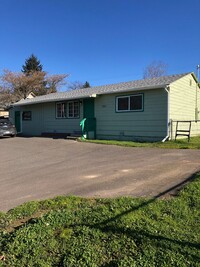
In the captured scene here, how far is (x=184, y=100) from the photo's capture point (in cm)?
1581

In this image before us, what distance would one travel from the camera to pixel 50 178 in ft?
22.1

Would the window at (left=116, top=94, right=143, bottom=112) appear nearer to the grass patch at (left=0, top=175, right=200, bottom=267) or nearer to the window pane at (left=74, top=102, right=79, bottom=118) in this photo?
the window pane at (left=74, top=102, right=79, bottom=118)

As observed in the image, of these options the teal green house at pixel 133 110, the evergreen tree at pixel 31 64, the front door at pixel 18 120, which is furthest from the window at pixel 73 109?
the evergreen tree at pixel 31 64

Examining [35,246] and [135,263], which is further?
[35,246]

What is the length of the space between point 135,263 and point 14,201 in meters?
2.84

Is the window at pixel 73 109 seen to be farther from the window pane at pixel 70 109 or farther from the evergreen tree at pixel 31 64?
the evergreen tree at pixel 31 64

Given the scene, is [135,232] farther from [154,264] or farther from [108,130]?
[108,130]

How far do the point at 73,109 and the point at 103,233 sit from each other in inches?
629

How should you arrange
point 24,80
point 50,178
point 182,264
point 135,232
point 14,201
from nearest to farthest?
point 182,264 < point 135,232 < point 14,201 < point 50,178 < point 24,80

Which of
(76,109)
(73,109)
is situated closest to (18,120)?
(73,109)

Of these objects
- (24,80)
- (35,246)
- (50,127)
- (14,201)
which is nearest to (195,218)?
(35,246)

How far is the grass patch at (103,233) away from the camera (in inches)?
120

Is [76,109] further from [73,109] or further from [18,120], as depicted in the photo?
[18,120]

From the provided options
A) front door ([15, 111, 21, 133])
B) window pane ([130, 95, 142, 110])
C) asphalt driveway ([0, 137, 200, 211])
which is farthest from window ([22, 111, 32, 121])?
asphalt driveway ([0, 137, 200, 211])
